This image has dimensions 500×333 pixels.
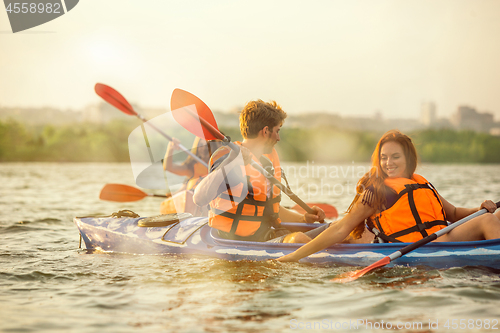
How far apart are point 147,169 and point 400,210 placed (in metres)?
3.91

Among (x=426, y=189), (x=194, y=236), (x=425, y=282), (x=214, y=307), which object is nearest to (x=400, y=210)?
(x=426, y=189)

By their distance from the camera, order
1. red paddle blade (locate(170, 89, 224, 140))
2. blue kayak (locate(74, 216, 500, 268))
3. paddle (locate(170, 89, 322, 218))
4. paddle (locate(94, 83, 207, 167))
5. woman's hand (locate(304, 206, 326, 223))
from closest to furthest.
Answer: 1. blue kayak (locate(74, 216, 500, 268))
2. paddle (locate(170, 89, 322, 218))
3. red paddle blade (locate(170, 89, 224, 140))
4. woman's hand (locate(304, 206, 326, 223))
5. paddle (locate(94, 83, 207, 167))

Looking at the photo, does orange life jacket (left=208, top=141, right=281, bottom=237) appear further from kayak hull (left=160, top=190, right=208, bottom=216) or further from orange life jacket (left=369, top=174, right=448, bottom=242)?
kayak hull (left=160, top=190, right=208, bottom=216)

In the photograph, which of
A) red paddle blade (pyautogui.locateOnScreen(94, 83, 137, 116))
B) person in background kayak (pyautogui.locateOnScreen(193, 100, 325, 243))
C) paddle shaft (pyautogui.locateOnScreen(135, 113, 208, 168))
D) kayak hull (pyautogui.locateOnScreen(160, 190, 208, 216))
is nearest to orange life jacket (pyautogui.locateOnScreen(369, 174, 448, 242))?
person in background kayak (pyautogui.locateOnScreen(193, 100, 325, 243))

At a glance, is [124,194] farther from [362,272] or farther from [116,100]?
[362,272]

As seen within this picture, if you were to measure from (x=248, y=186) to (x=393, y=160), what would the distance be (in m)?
1.06

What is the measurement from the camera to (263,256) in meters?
3.16

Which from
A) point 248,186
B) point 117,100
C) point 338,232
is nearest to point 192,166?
point 117,100

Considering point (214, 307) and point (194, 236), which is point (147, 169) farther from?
point (214, 307)

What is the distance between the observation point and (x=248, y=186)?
3115 millimetres

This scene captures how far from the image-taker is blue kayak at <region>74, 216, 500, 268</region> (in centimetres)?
286

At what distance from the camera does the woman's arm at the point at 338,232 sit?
9.27 feet

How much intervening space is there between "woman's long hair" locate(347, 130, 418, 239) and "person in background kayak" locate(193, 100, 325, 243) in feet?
2.07

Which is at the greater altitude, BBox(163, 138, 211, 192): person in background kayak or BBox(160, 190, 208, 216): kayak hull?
BBox(163, 138, 211, 192): person in background kayak
